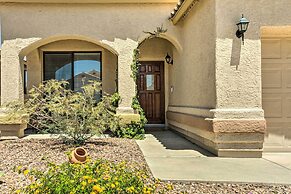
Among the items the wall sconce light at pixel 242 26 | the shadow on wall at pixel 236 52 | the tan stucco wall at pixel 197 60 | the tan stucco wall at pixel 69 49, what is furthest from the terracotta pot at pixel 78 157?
the tan stucco wall at pixel 69 49

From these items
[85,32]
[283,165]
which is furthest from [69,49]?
[283,165]

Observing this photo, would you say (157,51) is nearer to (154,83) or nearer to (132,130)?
(154,83)

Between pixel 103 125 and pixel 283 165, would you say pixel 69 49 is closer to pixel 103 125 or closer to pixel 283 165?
pixel 103 125

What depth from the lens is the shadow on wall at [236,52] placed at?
7.44m

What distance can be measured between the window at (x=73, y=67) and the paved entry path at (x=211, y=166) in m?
6.02

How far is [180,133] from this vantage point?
1154 centimetres

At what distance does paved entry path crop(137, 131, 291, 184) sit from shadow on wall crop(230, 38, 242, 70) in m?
2.13

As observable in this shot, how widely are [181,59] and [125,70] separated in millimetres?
1970

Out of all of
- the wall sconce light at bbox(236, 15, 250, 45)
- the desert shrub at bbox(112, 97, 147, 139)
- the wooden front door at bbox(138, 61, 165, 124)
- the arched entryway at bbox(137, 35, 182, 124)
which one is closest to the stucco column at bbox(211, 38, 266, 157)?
the wall sconce light at bbox(236, 15, 250, 45)

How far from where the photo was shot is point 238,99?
24.3 ft

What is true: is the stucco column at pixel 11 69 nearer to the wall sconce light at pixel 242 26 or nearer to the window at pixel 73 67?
the window at pixel 73 67

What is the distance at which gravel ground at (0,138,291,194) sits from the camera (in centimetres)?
510

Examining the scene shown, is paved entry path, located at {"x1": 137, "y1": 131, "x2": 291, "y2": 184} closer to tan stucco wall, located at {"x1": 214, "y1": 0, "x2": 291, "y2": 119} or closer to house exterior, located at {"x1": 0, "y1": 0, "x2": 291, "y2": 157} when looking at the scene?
house exterior, located at {"x1": 0, "y1": 0, "x2": 291, "y2": 157}

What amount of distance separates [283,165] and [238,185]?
1.90 metres
